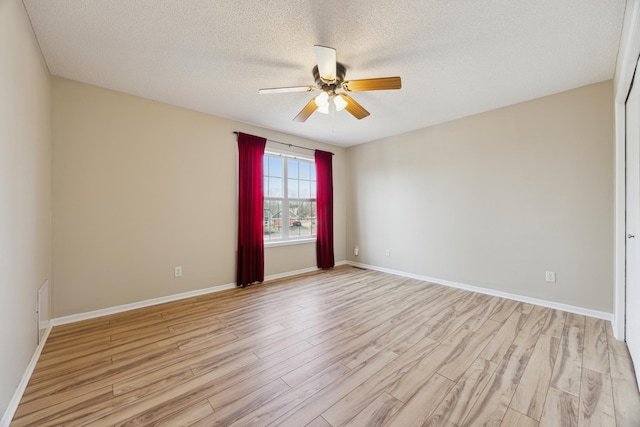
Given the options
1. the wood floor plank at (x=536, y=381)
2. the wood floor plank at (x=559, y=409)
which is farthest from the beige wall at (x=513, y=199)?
the wood floor plank at (x=559, y=409)

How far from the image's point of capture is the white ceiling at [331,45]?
1687mm

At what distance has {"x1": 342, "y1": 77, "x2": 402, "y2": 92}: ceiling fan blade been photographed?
2029 millimetres

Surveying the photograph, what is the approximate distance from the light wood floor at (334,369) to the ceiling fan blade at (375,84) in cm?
214

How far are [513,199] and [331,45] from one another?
9.26 ft

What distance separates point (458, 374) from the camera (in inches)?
67.6

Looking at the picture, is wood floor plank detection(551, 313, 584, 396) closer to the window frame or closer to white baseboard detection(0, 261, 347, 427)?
white baseboard detection(0, 261, 347, 427)

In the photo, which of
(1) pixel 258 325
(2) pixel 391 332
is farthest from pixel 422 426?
(1) pixel 258 325

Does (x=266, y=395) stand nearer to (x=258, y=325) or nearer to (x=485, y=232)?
(x=258, y=325)

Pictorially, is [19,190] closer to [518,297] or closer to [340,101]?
[340,101]

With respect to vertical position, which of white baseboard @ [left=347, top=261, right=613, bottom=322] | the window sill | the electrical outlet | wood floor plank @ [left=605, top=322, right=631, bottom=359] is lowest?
wood floor plank @ [left=605, top=322, right=631, bottom=359]

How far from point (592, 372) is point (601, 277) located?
1431 mm

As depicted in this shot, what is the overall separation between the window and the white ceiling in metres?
1.45

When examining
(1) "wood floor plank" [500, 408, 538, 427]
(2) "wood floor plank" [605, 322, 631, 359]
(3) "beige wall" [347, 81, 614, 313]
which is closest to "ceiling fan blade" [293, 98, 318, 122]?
(3) "beige wall" [347, 81, 614, 313]

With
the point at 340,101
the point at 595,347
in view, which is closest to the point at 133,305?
the point at 340,101
